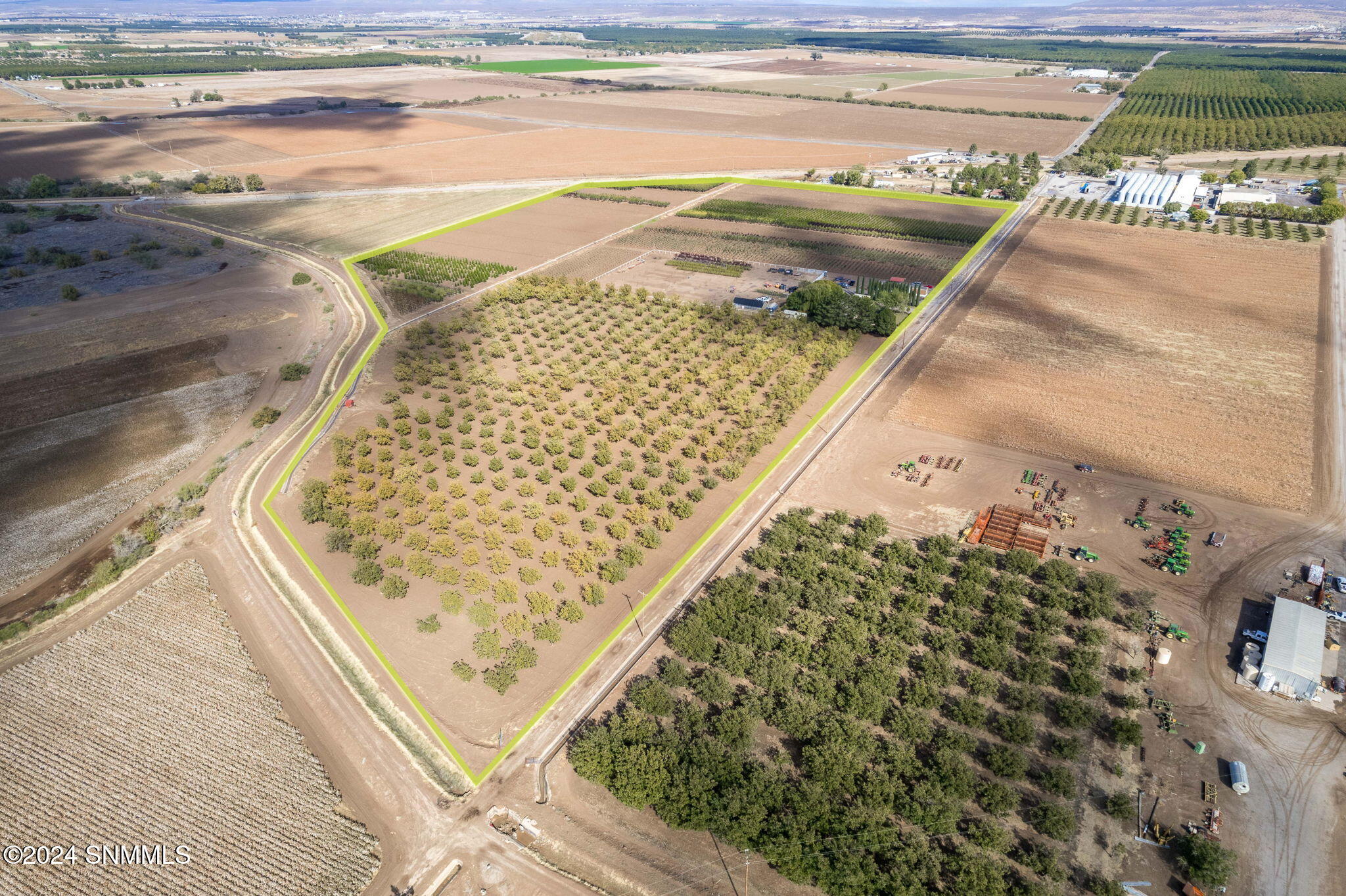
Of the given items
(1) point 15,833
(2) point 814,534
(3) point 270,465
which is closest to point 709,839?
(2) point 814,534

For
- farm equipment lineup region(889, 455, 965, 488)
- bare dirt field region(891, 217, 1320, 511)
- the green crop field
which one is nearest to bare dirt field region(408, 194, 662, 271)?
the green crop field

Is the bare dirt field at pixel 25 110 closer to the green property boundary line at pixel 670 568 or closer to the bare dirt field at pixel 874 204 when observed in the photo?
the green property boundary line at pixel 670 568

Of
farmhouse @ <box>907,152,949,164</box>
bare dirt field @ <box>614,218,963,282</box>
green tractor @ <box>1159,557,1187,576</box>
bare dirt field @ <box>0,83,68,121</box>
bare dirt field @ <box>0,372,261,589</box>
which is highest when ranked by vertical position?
bare dirt field @ <box>0,83,68,121</box>

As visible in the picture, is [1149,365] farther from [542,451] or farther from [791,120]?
[791,120]

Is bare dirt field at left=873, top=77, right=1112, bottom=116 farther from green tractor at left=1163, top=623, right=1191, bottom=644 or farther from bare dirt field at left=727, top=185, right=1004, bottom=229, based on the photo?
green tractor at left=1163, top=623, right=1191, bottom=644

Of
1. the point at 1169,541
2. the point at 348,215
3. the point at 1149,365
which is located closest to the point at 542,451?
the point at 1169,541

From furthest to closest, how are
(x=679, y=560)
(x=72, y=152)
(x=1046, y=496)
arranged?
(x=72, y=152) → (x=1046, y=496) → (x=679, y=560)

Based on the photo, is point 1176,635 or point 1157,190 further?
point 1157,190
